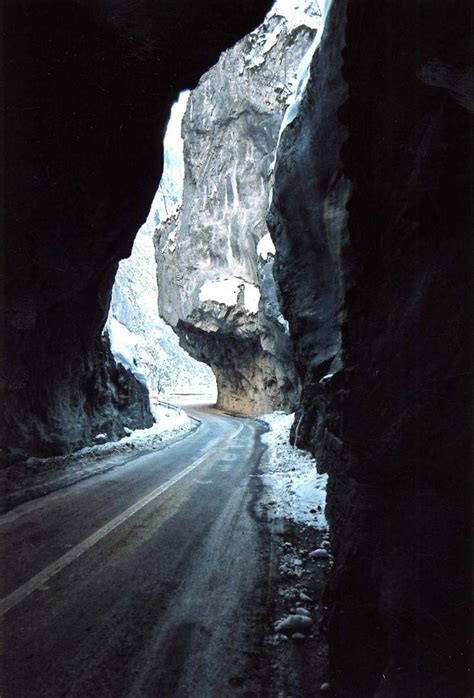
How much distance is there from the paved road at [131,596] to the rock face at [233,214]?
25.5 m

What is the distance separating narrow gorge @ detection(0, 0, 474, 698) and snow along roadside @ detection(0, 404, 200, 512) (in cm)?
44

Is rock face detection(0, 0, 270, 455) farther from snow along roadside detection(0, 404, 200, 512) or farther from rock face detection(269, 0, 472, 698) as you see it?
rock face detection(269, 0, 472, 698)

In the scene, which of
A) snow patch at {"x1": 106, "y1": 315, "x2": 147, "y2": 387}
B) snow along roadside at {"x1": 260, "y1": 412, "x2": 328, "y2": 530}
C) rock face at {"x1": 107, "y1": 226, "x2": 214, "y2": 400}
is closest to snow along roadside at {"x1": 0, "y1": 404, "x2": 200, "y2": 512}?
snow patch at {"x1": 106, "y1": 315, "x2": 147, "y2": 387}

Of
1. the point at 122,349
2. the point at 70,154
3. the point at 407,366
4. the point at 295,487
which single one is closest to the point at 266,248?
the point at 122,349

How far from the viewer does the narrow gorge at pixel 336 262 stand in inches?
105

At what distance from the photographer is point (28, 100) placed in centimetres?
631

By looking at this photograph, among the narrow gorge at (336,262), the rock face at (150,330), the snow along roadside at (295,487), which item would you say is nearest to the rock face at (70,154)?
the narrow gorge at (336,262)

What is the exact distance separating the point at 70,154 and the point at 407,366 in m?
7.33

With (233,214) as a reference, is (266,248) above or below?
below

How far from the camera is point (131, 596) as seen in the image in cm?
386

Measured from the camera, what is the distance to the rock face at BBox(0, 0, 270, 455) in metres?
6.19

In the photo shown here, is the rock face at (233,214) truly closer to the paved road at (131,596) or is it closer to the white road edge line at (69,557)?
the white road edge line at (69,557)

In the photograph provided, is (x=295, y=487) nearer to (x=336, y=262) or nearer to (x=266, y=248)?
(x=336, y=262)

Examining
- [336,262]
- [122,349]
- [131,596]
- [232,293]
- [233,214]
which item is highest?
[233,214]
